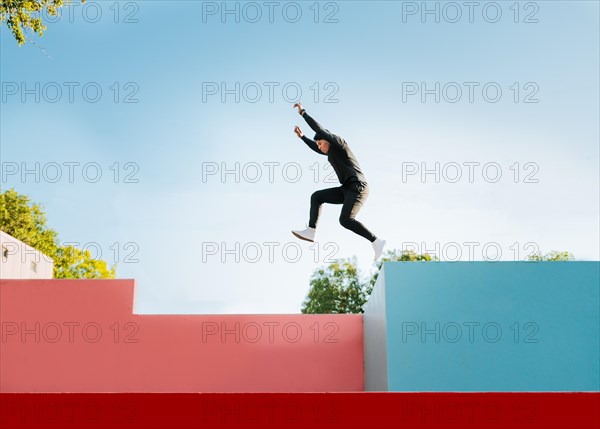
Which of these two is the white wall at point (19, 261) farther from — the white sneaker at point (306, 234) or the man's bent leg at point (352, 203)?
the man's bent leg at point (352, 203)

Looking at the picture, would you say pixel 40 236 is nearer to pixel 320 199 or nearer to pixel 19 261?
pixel 19 261

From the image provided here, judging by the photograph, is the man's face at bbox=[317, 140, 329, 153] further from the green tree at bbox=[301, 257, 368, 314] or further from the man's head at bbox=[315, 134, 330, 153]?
the green tree at bbox=[301, 257, 368, 314]

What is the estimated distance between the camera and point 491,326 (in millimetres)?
9812

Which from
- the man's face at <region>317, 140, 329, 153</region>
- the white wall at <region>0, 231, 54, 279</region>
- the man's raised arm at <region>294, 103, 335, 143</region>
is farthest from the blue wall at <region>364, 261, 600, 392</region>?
the white wall at <region>0, 231, 54, 279</region>

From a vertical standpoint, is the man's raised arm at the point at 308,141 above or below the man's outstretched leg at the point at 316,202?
above

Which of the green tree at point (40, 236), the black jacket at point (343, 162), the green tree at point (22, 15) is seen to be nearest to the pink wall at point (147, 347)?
the green tree at point (22, 15)

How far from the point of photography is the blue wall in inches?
380

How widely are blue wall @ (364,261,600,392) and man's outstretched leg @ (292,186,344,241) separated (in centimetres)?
371

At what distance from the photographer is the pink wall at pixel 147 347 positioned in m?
13.6

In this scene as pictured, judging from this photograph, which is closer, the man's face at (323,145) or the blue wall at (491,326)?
the man's face at (323,145)

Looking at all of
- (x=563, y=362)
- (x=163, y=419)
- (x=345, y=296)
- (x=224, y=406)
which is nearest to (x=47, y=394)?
(x=163, y=419)

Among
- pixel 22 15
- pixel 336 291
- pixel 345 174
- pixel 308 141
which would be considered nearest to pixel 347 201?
pixel 345 174

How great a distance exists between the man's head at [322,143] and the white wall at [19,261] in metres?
11.6

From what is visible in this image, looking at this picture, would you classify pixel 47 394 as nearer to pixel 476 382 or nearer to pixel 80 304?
pixel 476 382
